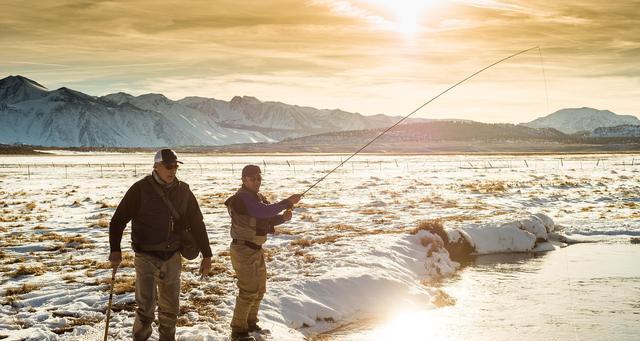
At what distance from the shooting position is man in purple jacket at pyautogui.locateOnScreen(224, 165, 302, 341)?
789 centimetres

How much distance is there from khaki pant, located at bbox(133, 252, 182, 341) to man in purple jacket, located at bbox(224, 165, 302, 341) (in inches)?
44.4

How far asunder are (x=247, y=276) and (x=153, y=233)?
5.97 ft

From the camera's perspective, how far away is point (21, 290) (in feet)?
35.9

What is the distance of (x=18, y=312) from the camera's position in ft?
31.5

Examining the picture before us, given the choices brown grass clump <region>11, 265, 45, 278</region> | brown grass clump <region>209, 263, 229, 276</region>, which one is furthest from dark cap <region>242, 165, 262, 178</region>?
brown grass clump <region>11, 265, 45, 278</region>

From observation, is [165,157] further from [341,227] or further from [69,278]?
[341,227]

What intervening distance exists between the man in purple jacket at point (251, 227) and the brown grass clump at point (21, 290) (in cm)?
520

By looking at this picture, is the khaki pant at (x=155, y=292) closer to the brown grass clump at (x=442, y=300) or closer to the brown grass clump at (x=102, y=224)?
the brown grass clump at (x=442, y=300)

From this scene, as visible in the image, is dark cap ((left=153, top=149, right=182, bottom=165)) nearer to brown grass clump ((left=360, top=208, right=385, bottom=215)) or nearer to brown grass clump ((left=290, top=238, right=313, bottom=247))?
brown grass clump ((left=290, top=238, right=313, bottom=247))

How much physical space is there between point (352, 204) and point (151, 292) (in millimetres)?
22422

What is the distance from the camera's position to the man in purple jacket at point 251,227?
311 inches

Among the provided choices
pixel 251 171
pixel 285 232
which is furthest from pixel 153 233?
pixel 285 232

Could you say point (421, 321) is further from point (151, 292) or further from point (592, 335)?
point (151, 292)

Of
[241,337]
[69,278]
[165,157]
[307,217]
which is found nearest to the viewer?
[165,157]
